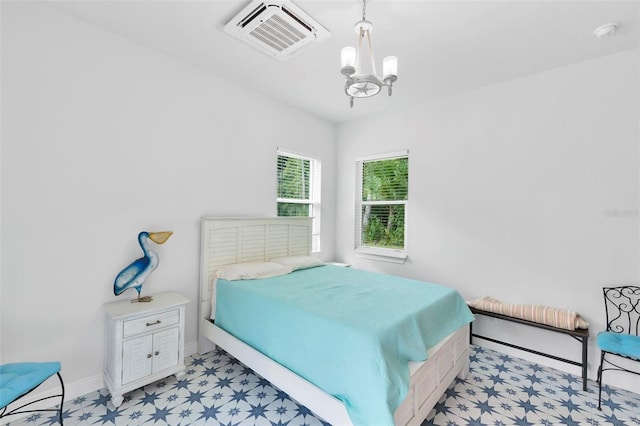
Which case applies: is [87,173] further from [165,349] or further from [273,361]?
[273,361]

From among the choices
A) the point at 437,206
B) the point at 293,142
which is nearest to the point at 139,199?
the point at 293,142

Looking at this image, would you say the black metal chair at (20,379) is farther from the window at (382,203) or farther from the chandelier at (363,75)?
the window at (382,203)

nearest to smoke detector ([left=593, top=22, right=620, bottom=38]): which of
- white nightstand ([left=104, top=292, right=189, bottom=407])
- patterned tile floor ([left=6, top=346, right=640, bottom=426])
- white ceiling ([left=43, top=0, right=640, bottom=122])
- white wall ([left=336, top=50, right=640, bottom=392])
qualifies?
white ceiling ([left=43, top=0, right=640, bottom=122])

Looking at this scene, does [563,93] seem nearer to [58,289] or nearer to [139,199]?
[139,199]

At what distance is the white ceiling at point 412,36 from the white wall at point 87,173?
25cm

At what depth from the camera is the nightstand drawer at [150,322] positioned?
2068mm

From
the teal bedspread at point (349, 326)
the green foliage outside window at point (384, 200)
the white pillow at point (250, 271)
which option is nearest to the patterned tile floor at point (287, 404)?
the teal bedspread at point (349, 326)

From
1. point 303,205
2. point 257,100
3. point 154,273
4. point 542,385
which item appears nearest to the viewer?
point 542,385

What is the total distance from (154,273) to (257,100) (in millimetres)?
2180

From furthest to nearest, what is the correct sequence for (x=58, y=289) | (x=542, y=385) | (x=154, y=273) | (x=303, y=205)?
(x=303, y=205) < (x=154, y=273) < (x=542, y=385) < (x=58, y=289)

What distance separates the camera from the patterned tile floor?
191cm

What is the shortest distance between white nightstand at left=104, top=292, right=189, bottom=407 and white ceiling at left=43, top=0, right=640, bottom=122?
2.21m

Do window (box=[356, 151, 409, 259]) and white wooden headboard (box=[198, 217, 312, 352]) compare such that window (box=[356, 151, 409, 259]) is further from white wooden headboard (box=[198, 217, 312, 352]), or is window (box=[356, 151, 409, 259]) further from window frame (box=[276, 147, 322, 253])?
white wooden headboard (box=[198, 217, 312, 352])

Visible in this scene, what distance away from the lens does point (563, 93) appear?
2664 mm
